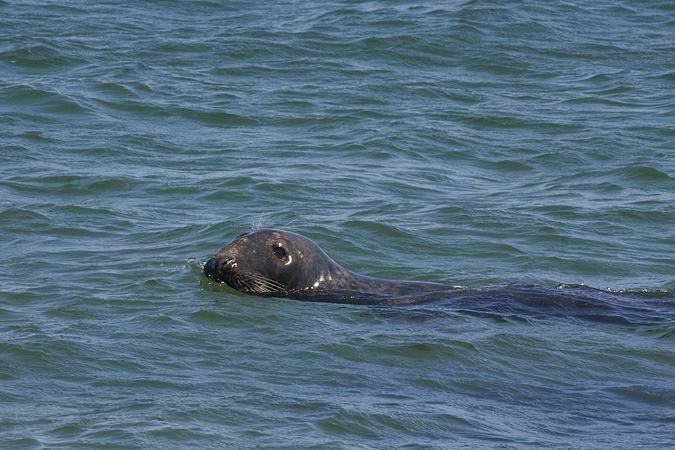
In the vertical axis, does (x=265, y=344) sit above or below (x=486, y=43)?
below

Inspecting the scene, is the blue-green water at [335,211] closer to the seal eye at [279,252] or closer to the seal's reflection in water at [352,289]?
the seal's reflection in water at [352,289]

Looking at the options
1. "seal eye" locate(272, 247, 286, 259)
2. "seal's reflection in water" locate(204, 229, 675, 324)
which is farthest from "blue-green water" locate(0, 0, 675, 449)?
"seal eye" locate(272, 247, 286, 259)

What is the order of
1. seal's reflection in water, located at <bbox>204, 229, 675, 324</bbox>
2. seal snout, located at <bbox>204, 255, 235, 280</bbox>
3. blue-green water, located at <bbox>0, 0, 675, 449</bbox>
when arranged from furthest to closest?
1. seal snout, located at <bbox>204, 255, 235, 280</bbox>
2. seal's reflection in water, located at <bbox>204, 229, 675, 324</bbox>
3. blue-green water, located at <bbox>0, 0, 675, 449</bbox>

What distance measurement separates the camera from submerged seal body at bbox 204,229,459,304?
8.62 meters

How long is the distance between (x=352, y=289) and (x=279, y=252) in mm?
740

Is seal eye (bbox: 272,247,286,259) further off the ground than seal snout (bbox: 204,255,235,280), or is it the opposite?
seal eye (bbox: 272,247,286,259)

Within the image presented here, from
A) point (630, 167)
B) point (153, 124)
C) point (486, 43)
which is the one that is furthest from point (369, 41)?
point (630, 167)

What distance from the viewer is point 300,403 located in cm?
613

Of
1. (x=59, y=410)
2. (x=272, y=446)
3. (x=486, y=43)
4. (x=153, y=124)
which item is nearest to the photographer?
(x=272, y=446)

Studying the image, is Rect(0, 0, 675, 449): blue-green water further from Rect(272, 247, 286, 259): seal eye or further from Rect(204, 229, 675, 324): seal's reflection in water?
Rect(272, 247, 286, 259): seal eye

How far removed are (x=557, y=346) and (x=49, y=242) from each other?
5703mm

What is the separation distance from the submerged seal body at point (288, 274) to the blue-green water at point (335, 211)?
218mm

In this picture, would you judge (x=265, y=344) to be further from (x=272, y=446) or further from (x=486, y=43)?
(x=486, y=43)

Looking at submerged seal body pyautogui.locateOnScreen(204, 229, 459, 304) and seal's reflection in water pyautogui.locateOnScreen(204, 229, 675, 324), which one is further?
submerged seal body pyautogui.locateOnScreen(204, 229, 459, 304)
